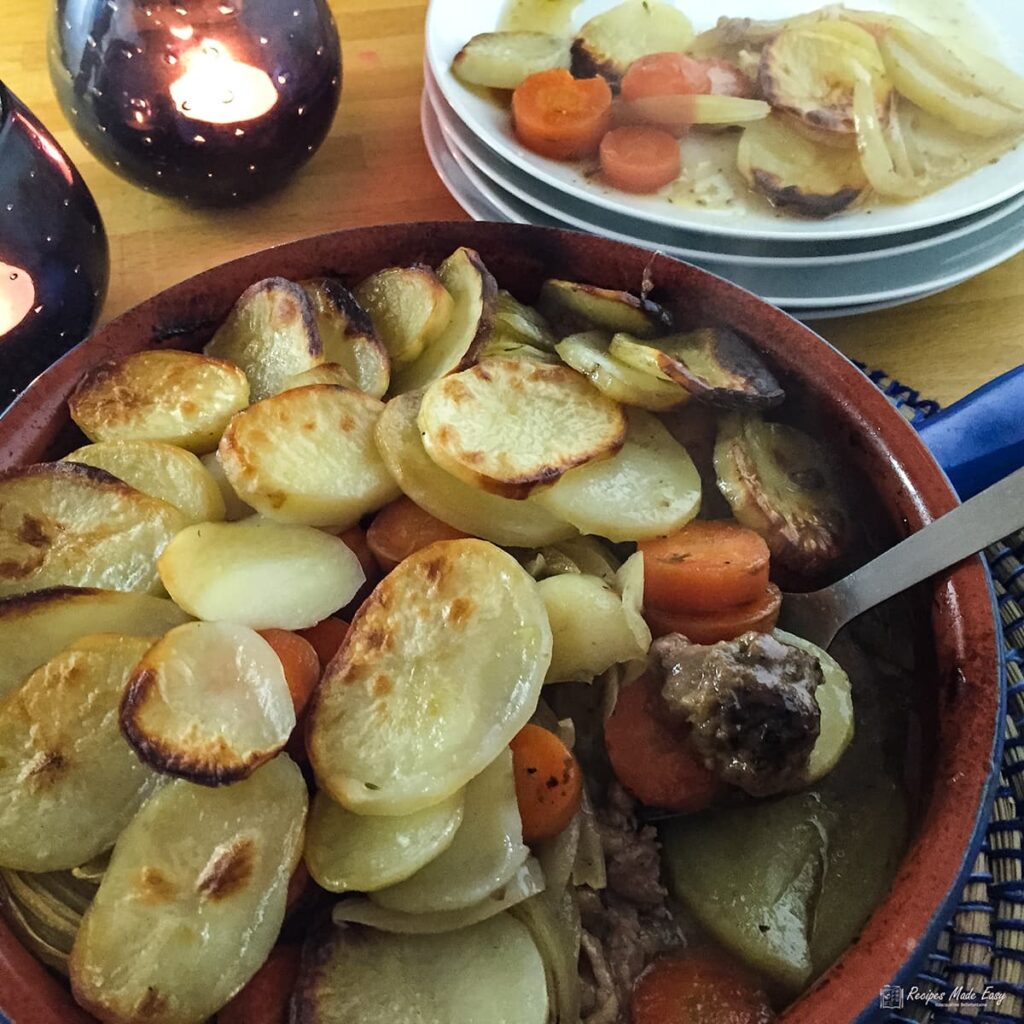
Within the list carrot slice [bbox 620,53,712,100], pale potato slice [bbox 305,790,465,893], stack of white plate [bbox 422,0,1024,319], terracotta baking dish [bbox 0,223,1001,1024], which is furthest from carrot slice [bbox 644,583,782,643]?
carrot slice [bbox 620,53,712,100]

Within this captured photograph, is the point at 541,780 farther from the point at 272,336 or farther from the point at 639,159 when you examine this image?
the point at 639,159

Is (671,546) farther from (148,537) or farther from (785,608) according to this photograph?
(148,537)

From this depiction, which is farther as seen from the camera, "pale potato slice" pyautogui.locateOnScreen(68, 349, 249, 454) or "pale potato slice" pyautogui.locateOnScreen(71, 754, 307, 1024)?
"pale potato slice" pyautogui.locateOnScreen(68, 349, 249, 454)

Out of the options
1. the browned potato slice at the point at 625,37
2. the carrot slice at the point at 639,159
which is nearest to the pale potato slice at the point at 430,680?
the carrot slice at the point at 639,159

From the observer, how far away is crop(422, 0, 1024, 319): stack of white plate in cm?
110

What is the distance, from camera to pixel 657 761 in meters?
0.71

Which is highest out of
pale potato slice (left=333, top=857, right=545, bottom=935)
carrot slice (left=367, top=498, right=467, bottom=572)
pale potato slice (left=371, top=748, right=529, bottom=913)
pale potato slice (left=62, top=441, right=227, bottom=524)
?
pale potato slice (left=62, top=441, right=227, bottom=524)

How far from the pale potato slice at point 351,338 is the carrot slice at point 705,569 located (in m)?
0.26

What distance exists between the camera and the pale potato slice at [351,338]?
2.74 ft

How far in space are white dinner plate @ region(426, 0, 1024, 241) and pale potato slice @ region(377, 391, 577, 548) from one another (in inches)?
19.2

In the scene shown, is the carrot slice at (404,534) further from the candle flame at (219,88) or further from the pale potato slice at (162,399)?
the candle flame at (219,88)

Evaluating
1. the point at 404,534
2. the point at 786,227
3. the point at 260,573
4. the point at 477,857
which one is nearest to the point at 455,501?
the point at 404,534

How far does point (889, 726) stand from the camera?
0.76m

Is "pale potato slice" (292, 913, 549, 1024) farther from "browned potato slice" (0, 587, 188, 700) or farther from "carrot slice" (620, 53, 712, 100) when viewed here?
"carrot slice" (620, 53, 712, 100)
